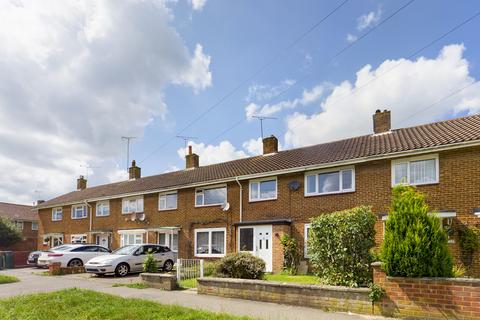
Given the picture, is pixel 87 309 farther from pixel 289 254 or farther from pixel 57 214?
pixel 57 214

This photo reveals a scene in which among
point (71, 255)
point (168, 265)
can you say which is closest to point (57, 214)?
point (71, 255)

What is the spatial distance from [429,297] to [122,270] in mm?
14154

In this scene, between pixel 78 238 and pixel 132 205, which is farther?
pixel 78 238

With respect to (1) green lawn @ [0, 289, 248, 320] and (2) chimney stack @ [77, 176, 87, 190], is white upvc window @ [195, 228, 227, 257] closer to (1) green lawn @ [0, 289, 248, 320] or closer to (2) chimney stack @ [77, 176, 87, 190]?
(1) green lawn @ [0, 289, 248, 320]

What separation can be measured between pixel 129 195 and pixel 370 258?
2125 cm

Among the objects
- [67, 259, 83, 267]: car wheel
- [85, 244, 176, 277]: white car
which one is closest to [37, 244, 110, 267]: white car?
[67, 259, 83, 267]: car wheel

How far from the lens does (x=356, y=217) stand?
10.5m

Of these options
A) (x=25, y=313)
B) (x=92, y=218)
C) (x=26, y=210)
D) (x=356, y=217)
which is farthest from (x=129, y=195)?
(x=26, y=210)

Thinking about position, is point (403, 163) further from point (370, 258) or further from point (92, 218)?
point (92, 218)

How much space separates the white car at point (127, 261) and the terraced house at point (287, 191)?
287 centimetres

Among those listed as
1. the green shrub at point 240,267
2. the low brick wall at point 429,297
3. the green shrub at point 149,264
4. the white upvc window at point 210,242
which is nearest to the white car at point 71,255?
the white upvc window at point 210,242

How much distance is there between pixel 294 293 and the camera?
10.1 metres

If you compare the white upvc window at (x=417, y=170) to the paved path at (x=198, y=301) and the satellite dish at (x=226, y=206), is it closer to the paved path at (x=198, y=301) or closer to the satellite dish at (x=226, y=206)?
the paved path at (x=198, y=301)

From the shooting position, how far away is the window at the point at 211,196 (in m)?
22.8
